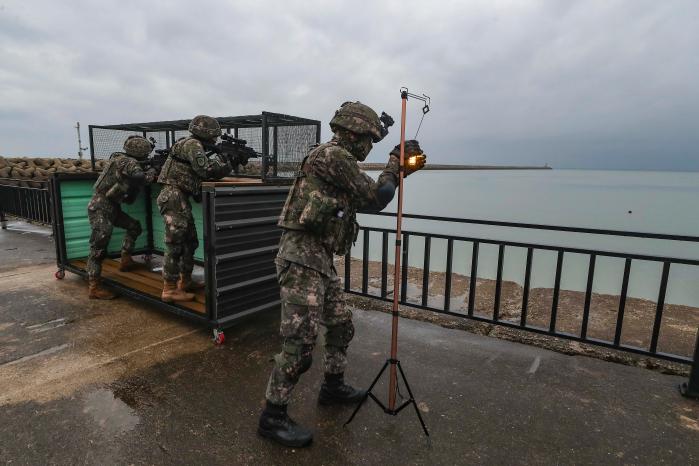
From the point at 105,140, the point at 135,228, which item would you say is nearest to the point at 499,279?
the point at 135,228

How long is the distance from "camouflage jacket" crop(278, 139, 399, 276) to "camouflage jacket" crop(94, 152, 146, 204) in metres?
3.15

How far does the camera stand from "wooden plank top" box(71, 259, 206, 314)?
4.22 metres

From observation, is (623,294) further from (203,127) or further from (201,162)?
(203,127)

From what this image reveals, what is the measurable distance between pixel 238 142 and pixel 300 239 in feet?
7.24

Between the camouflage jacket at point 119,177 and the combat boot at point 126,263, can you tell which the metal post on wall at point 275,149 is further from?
the combat boot at point 126,263

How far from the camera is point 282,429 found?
2486 mm

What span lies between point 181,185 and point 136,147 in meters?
1.26

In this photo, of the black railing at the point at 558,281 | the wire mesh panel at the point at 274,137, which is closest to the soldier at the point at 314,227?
the wire mesh panel at the point at 274,137

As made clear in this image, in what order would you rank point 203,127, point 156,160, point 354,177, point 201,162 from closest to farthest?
point 354,177 → point 201,162 → point 203,127 → point 156,160

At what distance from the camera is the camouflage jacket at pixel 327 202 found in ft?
7.88

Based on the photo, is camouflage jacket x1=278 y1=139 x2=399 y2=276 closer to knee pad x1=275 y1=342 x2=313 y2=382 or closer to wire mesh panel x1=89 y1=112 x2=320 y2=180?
knee pad x1=275 y1=342 x2=313 y2=382

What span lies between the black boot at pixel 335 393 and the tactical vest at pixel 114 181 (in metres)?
3.63

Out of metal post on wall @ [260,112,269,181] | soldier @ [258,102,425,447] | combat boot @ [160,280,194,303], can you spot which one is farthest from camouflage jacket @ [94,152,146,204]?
soldier @ [258,102,425,447]

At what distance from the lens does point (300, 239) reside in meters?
2.56
